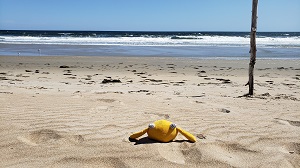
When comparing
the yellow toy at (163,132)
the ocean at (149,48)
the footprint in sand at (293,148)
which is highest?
the ocean at (149,48)

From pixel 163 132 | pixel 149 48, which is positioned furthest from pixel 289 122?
pixel 149 48

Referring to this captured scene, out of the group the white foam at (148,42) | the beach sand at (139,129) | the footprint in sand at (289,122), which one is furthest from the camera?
the white foam at (148,42)

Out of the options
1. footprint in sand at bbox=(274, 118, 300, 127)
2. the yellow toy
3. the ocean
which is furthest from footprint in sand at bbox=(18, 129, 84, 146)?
the ocean

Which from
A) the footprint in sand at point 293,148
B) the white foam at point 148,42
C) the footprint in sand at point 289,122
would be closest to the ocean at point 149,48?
the white foam at point 148,42

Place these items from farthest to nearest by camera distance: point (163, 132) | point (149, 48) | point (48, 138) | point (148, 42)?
point (148, 42)
point (149, 48)
point (48, 138)
point (163, 132)

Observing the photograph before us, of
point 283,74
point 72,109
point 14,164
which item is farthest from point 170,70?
point 14,164

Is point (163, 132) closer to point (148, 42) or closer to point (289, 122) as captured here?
point (289, 122)

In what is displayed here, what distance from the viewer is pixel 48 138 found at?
335cm

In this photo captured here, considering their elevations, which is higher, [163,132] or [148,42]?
[148,42]

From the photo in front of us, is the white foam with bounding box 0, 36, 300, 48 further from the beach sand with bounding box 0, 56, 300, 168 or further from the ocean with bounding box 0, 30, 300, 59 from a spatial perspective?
the beach sand with bounding box 0, 56, 300, 168

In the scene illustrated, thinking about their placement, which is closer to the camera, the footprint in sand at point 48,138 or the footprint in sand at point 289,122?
the footprint in sand at point 48,138

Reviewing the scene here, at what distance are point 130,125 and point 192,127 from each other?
863mm

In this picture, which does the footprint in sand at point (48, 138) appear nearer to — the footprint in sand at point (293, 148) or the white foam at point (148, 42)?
the footprint in sand at point (293, 148)

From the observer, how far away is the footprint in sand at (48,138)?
322 cm
